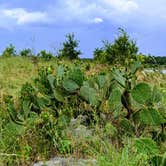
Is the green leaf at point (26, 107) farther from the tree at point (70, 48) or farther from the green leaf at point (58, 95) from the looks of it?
the tree at point (70, 48)

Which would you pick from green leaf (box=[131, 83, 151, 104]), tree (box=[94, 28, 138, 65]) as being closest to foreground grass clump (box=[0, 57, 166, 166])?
green leaf (box=[131, 83, 151, 104])

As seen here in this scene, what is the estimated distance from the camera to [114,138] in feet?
14.9

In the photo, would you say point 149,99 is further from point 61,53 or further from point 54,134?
point 61,53

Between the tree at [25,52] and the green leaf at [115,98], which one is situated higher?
the tree at [25,52]

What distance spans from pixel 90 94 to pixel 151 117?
705 mm

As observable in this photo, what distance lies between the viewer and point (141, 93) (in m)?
4.35

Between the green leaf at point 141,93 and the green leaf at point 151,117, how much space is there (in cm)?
11

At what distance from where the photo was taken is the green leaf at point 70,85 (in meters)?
4.86

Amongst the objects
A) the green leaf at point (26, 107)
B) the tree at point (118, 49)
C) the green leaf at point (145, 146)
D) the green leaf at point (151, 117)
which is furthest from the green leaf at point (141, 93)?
the tree at point (118, 49)

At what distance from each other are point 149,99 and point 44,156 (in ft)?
3.44

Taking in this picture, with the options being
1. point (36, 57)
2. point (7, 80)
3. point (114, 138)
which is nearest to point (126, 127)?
point (114, 138)

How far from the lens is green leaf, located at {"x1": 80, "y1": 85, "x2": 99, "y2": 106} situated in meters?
4.77

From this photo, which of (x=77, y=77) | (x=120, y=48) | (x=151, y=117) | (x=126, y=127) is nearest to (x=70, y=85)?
(x=77, y=77)

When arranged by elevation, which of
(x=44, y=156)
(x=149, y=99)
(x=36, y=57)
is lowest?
(x=44, y=156)
